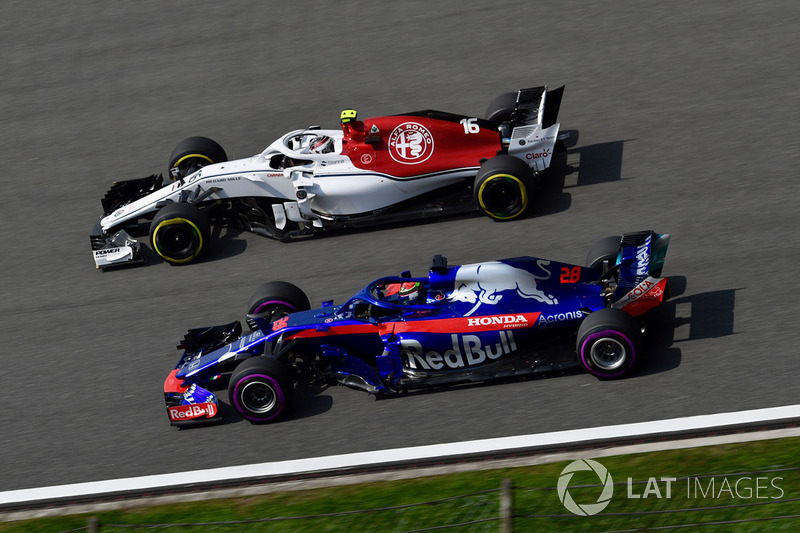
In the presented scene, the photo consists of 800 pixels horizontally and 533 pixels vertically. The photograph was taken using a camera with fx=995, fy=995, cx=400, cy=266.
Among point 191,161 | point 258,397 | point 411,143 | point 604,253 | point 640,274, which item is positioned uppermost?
point 191,161

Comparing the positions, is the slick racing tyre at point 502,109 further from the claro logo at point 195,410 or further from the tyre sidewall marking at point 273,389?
the claro logo at point 195,410

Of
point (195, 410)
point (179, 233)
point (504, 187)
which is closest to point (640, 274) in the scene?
point (504, 187)

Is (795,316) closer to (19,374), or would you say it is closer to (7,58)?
(19,374)

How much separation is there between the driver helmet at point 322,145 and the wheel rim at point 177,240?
6.31 feet

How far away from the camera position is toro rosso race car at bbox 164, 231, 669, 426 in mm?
9641

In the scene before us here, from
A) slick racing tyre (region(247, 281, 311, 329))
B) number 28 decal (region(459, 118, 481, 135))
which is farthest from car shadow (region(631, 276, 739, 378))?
slick racing tyre (region(247, 281, 311, 329))

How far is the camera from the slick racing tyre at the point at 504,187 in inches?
500

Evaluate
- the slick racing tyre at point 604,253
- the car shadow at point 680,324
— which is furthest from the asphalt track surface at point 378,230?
the slick racing tyre at point 604,253

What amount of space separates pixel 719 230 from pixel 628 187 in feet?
5.89

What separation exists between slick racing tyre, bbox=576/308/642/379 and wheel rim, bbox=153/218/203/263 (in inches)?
235

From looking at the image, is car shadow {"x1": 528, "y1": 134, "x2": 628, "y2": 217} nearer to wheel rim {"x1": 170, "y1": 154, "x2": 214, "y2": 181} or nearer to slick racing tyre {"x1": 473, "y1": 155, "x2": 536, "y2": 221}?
slick racing tyre {"x1": 473, "y1": 155, "x2": 536, "y2": 221}

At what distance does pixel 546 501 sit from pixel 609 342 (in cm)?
215

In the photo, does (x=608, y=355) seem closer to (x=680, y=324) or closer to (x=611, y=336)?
(x=611, y=336)

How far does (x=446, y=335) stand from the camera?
9.68 m
